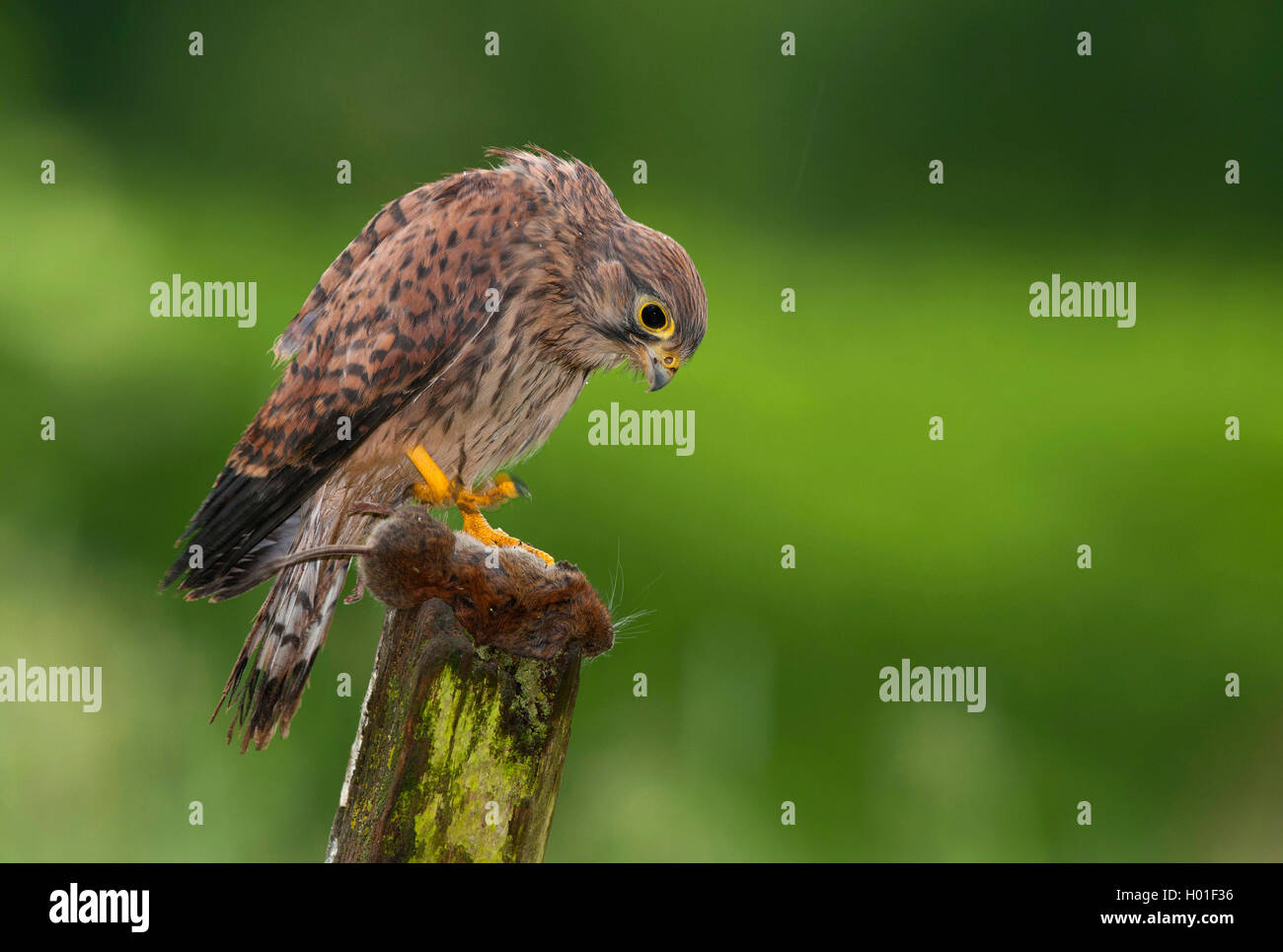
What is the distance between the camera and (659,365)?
4422 mm

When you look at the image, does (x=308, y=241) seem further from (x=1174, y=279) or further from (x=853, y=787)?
(x=1174, y=279)

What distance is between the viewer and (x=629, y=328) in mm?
4449

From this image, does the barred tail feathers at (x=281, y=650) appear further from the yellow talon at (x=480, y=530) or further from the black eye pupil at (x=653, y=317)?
the black eye pupil at (x=653, y=317)

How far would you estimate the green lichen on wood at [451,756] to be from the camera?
309 cm

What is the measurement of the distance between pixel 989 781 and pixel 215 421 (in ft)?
26.6

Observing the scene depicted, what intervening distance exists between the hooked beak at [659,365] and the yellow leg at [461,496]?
68 centimetres

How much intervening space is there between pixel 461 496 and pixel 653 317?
3.02 ft

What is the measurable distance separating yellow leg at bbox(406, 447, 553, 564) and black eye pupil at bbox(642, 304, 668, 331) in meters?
0.80
